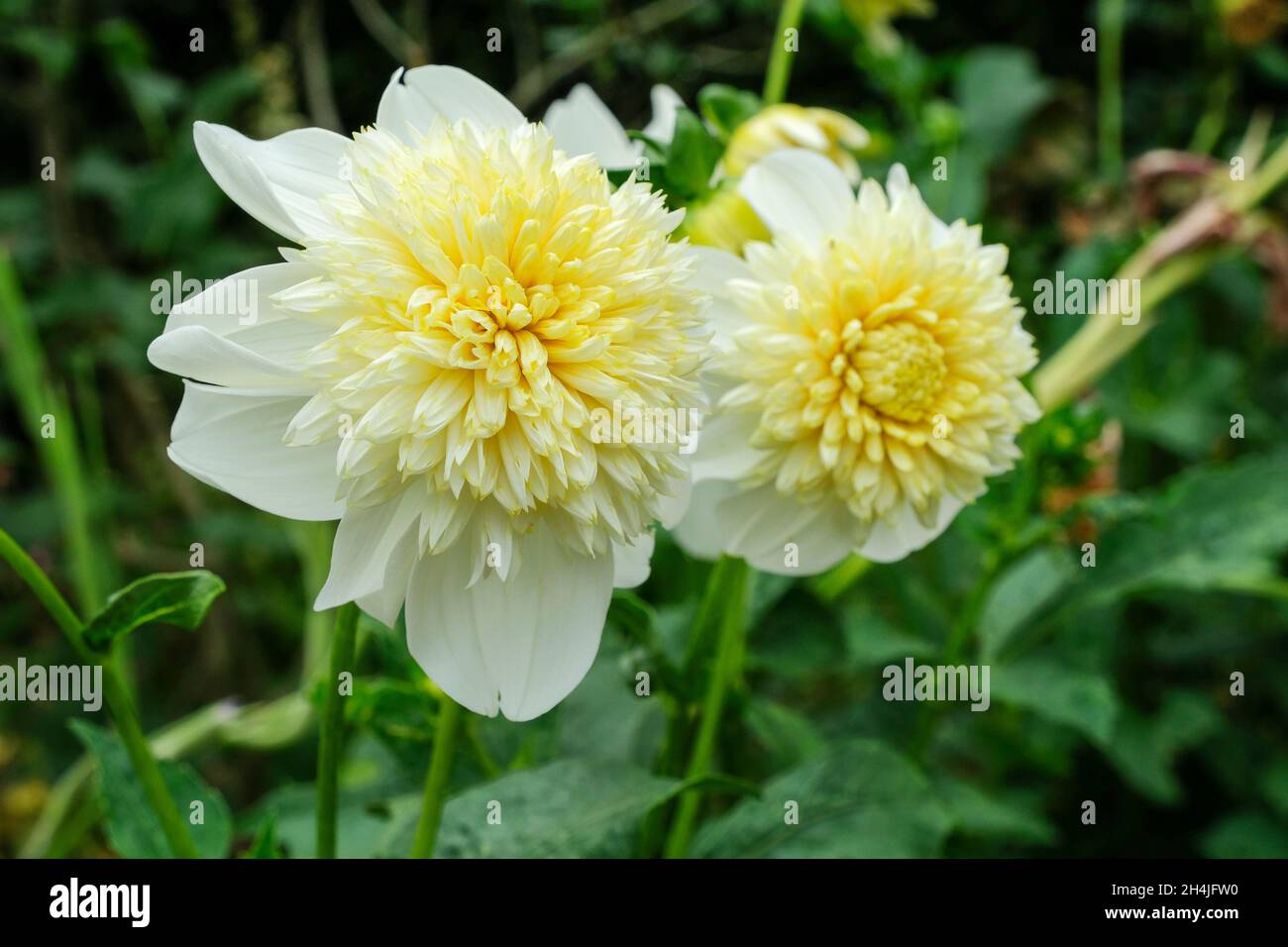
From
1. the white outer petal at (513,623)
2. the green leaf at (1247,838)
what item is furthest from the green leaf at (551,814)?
the green leaf at (1247,838)

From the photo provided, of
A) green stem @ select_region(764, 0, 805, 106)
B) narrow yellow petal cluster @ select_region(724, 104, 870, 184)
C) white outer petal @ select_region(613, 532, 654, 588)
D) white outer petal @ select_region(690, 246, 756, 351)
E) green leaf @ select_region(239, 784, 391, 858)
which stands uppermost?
green stem @ select_region(764, 0, 805, 106)

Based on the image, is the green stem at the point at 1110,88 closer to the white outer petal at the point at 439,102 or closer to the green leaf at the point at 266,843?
the white outer petal at the point at 439,102

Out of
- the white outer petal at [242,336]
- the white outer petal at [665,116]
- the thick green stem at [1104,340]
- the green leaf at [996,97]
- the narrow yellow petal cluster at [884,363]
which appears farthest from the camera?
the green leaf at [996,97]

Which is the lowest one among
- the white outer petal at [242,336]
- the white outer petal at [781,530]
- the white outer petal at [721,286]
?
the white outer petal at [781,530]

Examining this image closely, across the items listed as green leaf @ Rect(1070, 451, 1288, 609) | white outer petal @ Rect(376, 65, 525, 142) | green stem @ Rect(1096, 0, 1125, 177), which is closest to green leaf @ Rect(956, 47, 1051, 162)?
green stem @ Rect(1096, 0, 1125, 177)

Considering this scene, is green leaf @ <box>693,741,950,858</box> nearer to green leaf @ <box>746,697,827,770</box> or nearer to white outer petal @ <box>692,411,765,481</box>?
green leaf @ <box>746,697,827,770</box>
